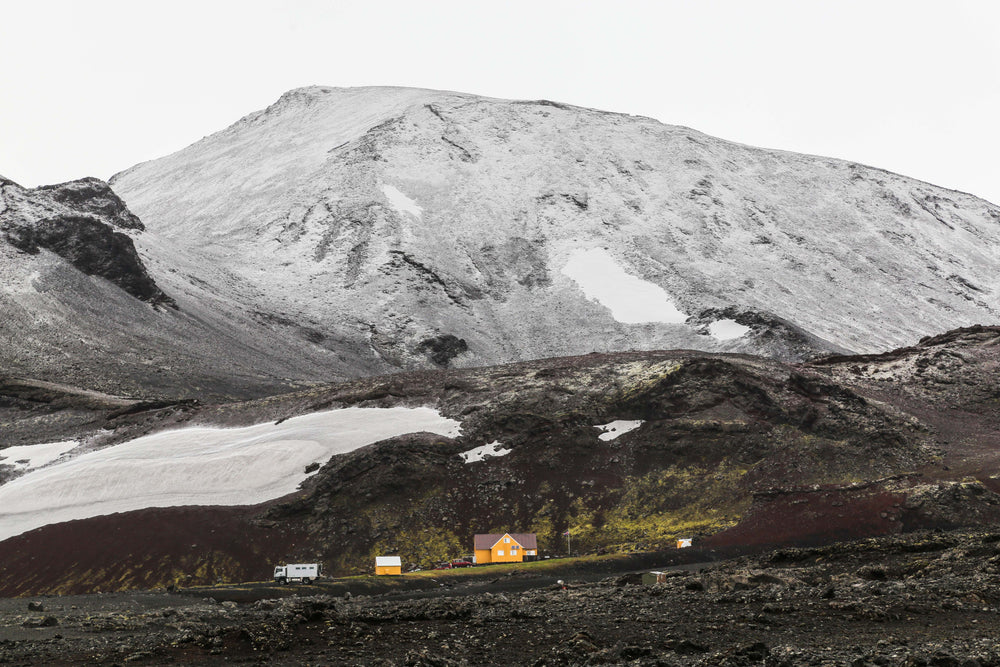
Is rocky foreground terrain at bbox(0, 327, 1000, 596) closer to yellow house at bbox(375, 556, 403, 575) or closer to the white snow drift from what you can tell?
the white snow drift

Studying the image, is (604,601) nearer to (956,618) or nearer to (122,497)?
(956,618)

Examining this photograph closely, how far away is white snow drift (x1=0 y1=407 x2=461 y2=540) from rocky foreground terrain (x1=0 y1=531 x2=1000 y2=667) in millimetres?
24069

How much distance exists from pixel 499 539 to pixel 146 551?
20.7 metres

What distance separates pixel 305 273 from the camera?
150 m

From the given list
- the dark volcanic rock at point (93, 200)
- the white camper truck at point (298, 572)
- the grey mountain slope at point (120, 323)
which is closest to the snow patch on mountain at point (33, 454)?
the grey mountain slope at point (120, 323)

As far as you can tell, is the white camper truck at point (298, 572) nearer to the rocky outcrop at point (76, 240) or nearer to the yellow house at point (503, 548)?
the yellow house at point (503, 548)

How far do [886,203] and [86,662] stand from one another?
188258 millimetres

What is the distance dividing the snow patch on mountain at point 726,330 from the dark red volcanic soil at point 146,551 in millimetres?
82583

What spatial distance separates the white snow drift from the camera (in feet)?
199

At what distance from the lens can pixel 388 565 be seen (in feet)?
169

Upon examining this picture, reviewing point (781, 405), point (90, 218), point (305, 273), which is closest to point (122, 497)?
point (781, 405)

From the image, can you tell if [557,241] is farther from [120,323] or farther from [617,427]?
[617,427]

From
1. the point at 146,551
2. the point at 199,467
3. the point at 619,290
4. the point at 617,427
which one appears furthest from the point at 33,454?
the point at 619,290

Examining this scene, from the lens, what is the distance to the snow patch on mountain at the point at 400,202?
166 metres
